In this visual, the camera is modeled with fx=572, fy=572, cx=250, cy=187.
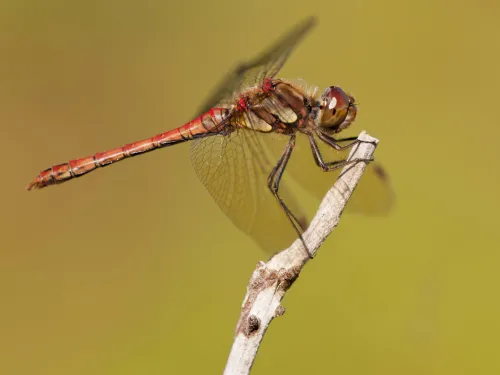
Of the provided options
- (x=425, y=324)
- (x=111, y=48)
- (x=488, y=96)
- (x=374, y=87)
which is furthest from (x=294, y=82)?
(x=111, y=48)

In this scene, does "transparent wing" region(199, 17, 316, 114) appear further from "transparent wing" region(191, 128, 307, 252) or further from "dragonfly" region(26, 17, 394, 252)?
"transparent wing" region(191, 128, 307, 252)

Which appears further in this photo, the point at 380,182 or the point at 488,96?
the point at 488,96

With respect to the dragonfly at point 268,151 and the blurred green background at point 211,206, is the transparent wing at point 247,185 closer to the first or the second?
the dragonfly at point 268,151

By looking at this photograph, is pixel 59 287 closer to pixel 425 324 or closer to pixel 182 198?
pixel 182 198

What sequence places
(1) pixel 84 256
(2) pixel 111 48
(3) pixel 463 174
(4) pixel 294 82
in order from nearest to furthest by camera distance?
(4) pixel 294 82 < (3) pixel 463 174 < (1) pixel 84 256 < (2) pixel 111 48

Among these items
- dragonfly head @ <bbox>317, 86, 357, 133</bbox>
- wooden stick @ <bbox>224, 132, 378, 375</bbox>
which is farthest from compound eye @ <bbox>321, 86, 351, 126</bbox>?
wooden stick @ <bbox>224, 132, 378, 375</bbox>

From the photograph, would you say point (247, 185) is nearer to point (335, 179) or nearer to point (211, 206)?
point (335, 179)
